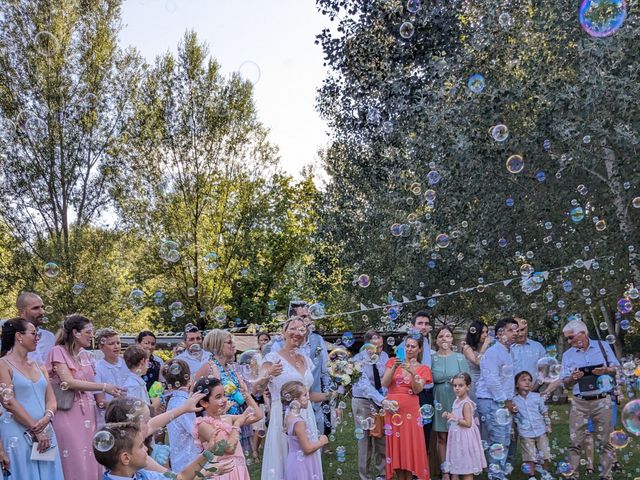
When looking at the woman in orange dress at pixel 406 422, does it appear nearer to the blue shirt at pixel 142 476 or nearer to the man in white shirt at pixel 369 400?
the man in white shirt at pixel 369 400

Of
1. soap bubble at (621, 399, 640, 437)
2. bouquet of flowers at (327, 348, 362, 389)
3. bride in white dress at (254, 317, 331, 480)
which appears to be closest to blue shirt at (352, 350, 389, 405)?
bouquet of flowers at (327, 348, 362, 389)

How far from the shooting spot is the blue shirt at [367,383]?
828cm

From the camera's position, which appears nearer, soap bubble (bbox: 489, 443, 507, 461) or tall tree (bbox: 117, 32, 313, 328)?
soap bubble (bbox: 489, 443, 507, 461)

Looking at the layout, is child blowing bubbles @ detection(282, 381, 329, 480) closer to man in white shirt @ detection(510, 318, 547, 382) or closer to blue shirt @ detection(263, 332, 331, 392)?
blue shirt @ detection(263, 332, 331, 392)

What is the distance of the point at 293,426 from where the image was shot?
5.84 meters

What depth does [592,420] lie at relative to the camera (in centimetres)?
791

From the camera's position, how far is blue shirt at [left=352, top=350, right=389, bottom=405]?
27.2 ft

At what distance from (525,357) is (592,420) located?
3.22 feet

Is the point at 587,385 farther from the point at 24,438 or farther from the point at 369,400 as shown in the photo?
the point at 24,438

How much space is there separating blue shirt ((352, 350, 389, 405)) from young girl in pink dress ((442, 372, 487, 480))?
0.91m

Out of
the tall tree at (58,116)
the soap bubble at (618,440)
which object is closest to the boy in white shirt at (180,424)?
the soap bubble at (618,440)

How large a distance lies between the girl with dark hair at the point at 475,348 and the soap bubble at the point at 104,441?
5668mm

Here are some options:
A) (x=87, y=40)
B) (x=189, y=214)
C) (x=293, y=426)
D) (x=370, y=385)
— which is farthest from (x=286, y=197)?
(x=293, y=426)

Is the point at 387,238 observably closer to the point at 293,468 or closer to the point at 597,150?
the point at 597,150
